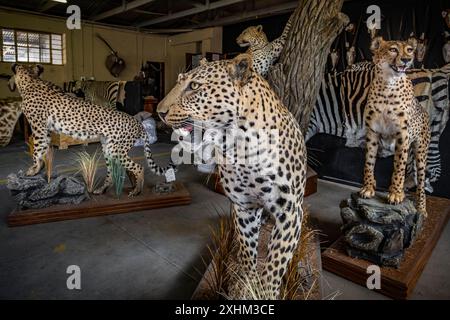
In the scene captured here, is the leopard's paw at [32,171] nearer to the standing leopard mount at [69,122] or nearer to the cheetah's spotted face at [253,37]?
the standing leopard mount at [69,122]

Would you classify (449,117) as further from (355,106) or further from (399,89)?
(399,89)

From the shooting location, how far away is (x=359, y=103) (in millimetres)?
4508

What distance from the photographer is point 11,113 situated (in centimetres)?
667

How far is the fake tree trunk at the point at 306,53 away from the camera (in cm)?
323

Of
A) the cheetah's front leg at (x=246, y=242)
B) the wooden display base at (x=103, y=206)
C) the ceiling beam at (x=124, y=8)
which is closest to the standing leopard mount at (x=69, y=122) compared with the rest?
the wooden display base at (x=103, y=206)

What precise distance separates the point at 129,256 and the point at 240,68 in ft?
6.22

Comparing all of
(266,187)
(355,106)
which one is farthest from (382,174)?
(266,187)

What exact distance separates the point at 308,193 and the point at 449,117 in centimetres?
200

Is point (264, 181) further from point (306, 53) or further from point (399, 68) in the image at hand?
point (306, 53)

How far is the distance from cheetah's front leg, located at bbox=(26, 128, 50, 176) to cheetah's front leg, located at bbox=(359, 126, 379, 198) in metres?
3.24

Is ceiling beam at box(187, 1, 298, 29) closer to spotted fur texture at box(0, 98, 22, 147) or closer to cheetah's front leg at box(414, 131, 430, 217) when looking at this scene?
cheetah's front leg at box(414, 131, 430, 217)

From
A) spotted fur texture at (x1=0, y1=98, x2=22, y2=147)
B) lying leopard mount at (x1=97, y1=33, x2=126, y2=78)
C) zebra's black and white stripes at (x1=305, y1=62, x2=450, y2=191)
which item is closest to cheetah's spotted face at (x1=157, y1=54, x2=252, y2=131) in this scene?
zebra's black and white stripes at (x1=305, y1=62, x2=450, y2=191)

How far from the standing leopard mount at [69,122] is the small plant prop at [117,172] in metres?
0.04

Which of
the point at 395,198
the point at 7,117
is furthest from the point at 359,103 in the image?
the point at 7,117
